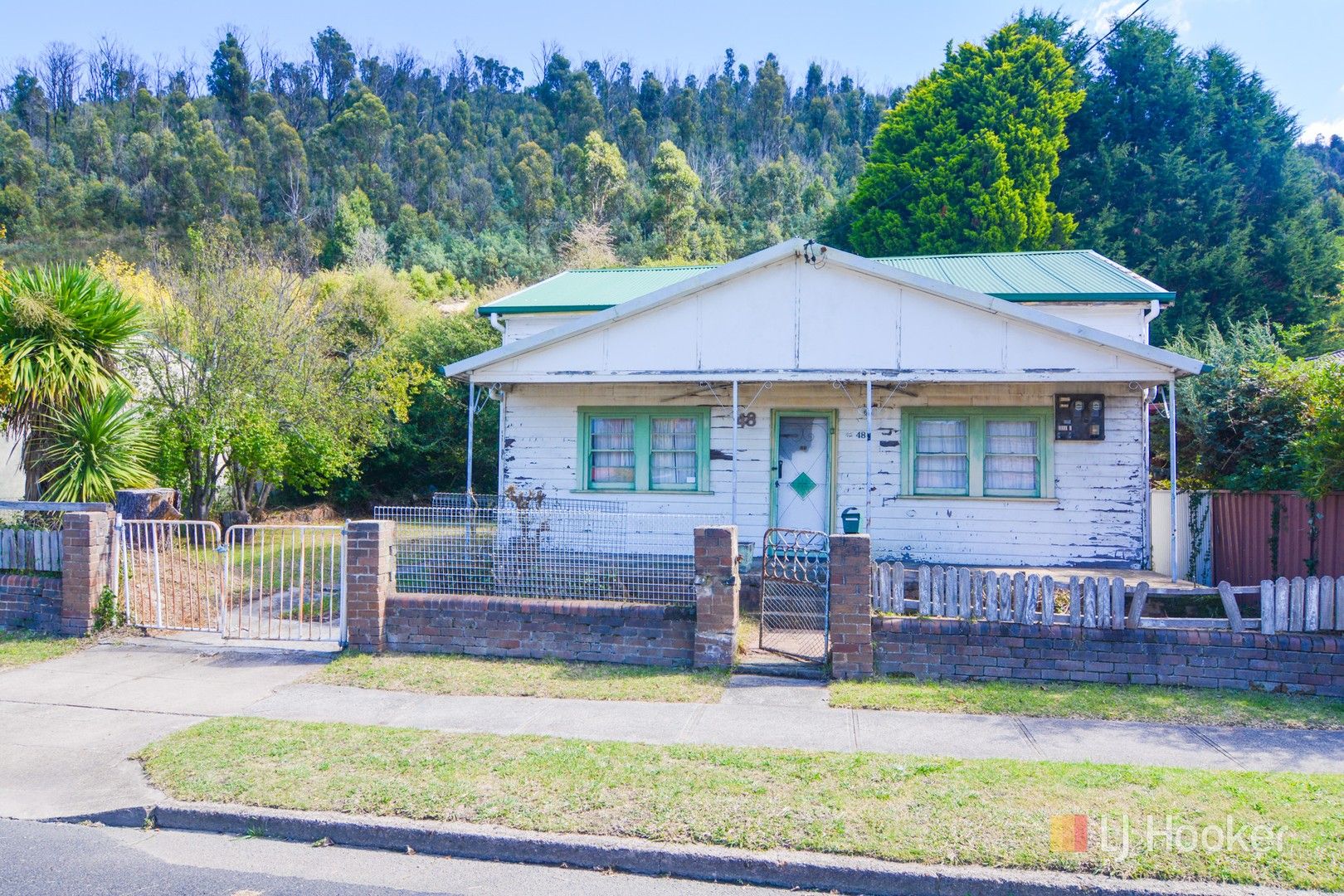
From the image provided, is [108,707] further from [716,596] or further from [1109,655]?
[1109,655]

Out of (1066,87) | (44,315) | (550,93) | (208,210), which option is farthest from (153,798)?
(550,93)

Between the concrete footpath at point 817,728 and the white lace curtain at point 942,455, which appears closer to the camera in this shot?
the concrete footpath at point 817,728

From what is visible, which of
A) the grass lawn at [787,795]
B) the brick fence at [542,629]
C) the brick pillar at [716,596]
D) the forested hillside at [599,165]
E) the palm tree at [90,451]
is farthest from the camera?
the forested hillside at [599,165]

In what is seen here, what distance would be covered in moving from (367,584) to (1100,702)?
673 centimetres

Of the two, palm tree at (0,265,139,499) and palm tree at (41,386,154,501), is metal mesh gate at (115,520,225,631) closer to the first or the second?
palm tree at (41,386,154,501)

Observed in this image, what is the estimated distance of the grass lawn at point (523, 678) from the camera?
25.4ft

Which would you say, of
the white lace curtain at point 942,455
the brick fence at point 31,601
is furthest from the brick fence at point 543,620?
the white lace curtain at point 942,455

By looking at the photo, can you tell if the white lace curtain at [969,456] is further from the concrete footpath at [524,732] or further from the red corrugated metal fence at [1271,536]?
the concrete footpath at [524,732]

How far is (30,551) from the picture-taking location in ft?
33.4

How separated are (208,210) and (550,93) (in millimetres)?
33044

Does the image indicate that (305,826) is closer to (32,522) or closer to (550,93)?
(32,522)

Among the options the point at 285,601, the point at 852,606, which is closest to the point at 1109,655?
the point at 852,606

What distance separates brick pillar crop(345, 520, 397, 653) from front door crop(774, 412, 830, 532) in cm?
611

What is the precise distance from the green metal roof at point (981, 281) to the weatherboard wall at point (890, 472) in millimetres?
2280
